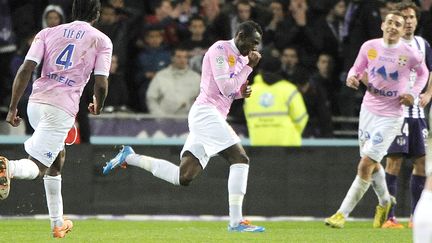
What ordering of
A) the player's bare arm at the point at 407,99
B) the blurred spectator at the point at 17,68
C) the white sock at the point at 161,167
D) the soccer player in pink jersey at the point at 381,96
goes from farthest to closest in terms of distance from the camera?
the blurred spectator at the point at 17,68 < the soccer player in pink jersey at the point at 381,96 < the player's bare arm at the point at 407,99 < the white sock at the point at 161,167

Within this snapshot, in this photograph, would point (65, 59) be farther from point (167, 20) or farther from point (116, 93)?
point (167, 20)

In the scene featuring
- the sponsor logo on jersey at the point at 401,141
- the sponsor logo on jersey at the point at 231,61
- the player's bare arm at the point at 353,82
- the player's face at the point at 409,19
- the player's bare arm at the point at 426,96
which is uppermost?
the player's face at the point at 409,19

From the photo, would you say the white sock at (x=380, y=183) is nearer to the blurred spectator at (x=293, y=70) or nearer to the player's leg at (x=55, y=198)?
the player's leg at (x=55, y=198)

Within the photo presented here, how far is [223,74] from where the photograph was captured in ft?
40.0

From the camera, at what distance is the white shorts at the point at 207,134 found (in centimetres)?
1233

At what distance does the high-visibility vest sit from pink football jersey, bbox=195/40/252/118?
12.5ft

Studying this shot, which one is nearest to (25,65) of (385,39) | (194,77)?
(385,39)

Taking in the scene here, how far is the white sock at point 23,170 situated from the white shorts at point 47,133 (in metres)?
0.15

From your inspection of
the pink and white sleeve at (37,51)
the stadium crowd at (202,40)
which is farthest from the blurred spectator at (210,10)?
the pink and white sleeve at (37,51)

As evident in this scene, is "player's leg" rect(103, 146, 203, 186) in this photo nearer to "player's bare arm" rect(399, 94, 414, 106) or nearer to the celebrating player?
"player's bare arm" rect(399, 94, 414, 106)

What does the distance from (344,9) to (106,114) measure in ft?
14.2

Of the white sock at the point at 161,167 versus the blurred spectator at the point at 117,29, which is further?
the blurred spectator at the point at 117,29

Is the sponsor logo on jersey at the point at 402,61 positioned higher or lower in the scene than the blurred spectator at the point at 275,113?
higher

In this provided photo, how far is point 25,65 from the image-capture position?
424 inches
